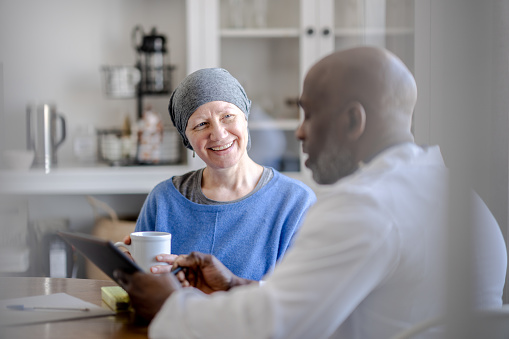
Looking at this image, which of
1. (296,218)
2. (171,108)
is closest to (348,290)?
(296,218)

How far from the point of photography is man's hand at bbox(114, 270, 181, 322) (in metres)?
0.92

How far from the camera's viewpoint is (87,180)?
2760 mm

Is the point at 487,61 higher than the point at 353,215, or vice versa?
the point at 487,61

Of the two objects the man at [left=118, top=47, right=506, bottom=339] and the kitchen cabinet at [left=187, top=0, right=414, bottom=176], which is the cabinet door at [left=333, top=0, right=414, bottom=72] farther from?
the kitchen cabinet at [left=187, top=0, right=414, bottom=176]

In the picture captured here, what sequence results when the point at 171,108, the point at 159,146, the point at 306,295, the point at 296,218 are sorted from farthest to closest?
the point at 159,146
the point at 171,108
the point at 296,218
the point at 306,295

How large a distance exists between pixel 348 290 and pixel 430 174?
0.59 feet

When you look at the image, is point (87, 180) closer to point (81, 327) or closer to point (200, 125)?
point (200, 125)

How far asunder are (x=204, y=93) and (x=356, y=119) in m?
0.86

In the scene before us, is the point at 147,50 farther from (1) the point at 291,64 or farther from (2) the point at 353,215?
(2) the point at 353,215

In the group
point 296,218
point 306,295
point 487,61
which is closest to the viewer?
point 487,61

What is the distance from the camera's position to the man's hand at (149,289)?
0.92 meters

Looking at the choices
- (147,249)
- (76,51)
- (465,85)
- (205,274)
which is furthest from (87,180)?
(465,85)

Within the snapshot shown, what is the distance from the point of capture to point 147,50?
2.91 m

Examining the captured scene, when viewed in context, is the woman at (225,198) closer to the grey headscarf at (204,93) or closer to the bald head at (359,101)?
the grey headscarf at (204,93)
